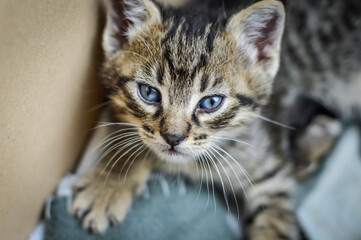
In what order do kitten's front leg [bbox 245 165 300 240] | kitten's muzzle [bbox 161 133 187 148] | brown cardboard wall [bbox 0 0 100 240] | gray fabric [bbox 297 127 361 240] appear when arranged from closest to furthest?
1. brown cardboard wall [bbox 0 0 100 240]
2. kitten's muzzle [bbox 161 133 187 148]
3. kitten's front leg [bbox 245 165 300 240]
4. gray fabric [bbox 297 127 361 240]

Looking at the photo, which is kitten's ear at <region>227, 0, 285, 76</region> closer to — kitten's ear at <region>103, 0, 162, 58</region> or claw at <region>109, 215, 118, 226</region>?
kitten's ear at <region>103, 0, 162, 58</region>

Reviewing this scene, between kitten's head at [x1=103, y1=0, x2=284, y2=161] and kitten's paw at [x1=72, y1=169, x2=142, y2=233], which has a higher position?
kitten's head at [x1=103, y1=0, x2=284, y2=161]

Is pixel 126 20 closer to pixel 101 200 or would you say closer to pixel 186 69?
pixel 186 69

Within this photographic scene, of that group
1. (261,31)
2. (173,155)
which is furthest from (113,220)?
(261,31)

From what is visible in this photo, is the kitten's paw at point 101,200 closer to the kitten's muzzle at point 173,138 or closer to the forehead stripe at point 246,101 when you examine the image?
the kitten's muzzle at point 173,138

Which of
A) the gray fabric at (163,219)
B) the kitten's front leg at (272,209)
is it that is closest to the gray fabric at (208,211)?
the gray fabric at (163,219)

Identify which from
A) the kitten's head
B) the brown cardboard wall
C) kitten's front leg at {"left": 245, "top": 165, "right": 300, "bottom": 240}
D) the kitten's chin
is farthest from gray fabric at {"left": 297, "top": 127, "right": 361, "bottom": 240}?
the brown cardboard wall

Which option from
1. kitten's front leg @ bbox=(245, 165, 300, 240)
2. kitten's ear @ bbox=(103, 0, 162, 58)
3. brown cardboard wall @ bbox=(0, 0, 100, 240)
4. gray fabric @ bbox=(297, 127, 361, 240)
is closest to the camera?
brown cardboard wall @ bbox=(0, 0, 100, 240)

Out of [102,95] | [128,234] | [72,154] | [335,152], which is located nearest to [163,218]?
[128,234]
